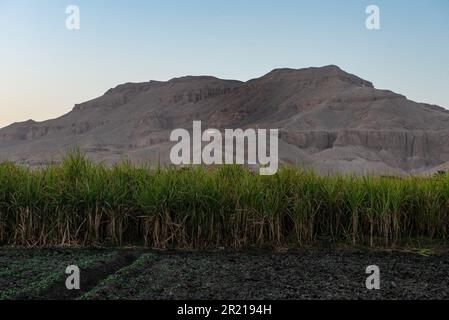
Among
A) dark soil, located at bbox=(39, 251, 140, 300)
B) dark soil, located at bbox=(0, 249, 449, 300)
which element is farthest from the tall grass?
dark soil, located at bbox=(39, 251, 140, 300)

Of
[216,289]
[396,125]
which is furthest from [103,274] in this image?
[396,125]

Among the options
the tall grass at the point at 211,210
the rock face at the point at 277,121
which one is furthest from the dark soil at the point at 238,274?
the rock face at the point at 277,121

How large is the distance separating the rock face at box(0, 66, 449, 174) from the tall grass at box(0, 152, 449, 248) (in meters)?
38.6

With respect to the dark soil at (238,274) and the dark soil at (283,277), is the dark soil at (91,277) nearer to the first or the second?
the dark soil at (238,274)

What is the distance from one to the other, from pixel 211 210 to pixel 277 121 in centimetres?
8239

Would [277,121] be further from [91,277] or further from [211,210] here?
[91,277]

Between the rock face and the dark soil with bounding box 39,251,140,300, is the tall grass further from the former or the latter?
the rock face

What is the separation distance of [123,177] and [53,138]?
104m

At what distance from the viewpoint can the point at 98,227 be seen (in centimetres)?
714

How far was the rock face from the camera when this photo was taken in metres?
62.4

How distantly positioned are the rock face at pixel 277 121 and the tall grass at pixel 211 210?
38582mm

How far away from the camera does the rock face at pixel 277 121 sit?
62.4m

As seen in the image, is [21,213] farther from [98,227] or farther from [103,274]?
[103,274]

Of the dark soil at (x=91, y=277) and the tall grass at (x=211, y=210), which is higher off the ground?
the tall grass at (x=211, y=210)
